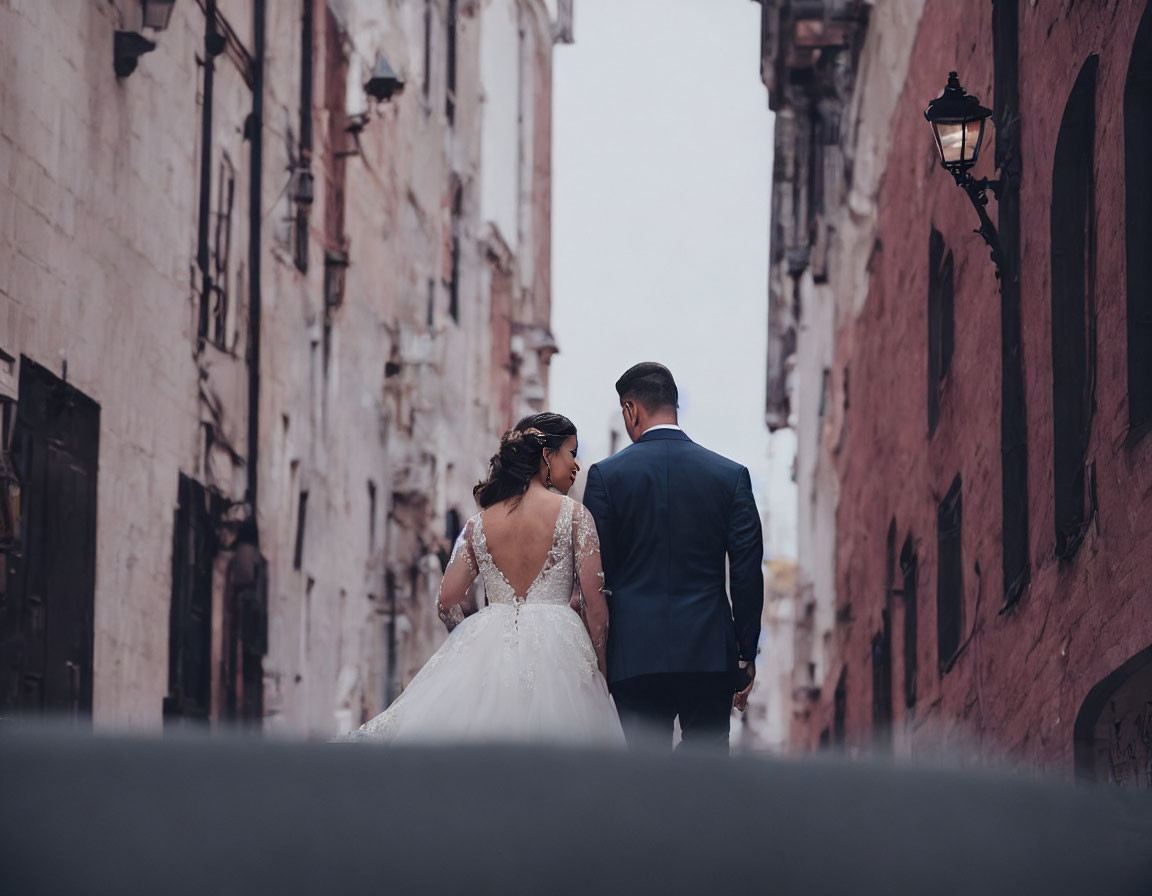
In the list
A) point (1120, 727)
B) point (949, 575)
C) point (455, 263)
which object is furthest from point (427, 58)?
point (1120, 727)

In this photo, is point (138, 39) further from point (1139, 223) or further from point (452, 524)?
point (452, 524)

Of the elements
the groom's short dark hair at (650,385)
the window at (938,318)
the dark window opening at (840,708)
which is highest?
the window at (938,318)

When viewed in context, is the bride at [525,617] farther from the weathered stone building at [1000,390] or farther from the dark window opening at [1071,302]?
the dark window opening at [1071,302]

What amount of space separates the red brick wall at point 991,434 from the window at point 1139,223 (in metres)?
0.07

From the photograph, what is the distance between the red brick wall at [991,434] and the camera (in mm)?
8461

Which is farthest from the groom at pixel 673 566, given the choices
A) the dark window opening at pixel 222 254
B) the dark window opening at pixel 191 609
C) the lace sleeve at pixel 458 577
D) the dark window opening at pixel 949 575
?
the dark window opening at pixel 222 254

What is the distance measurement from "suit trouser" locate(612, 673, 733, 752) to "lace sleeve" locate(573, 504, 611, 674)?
18 cm

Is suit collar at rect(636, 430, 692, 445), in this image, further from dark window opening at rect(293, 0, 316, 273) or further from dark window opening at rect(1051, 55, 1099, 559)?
dark window opening at rect(293, 0, 316, 273)

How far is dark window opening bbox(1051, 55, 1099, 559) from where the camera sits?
9547mm

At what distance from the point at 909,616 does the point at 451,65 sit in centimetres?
1880

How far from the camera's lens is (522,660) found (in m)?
7.29

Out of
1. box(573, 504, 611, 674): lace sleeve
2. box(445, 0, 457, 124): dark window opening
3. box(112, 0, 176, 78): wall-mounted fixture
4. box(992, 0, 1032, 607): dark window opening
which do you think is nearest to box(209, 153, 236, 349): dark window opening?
box(112, 0, 176, 78): wall-mounted fixture

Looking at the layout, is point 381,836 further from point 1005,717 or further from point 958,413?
point 958,413

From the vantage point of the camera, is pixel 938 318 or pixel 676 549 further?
pixel 938 318
